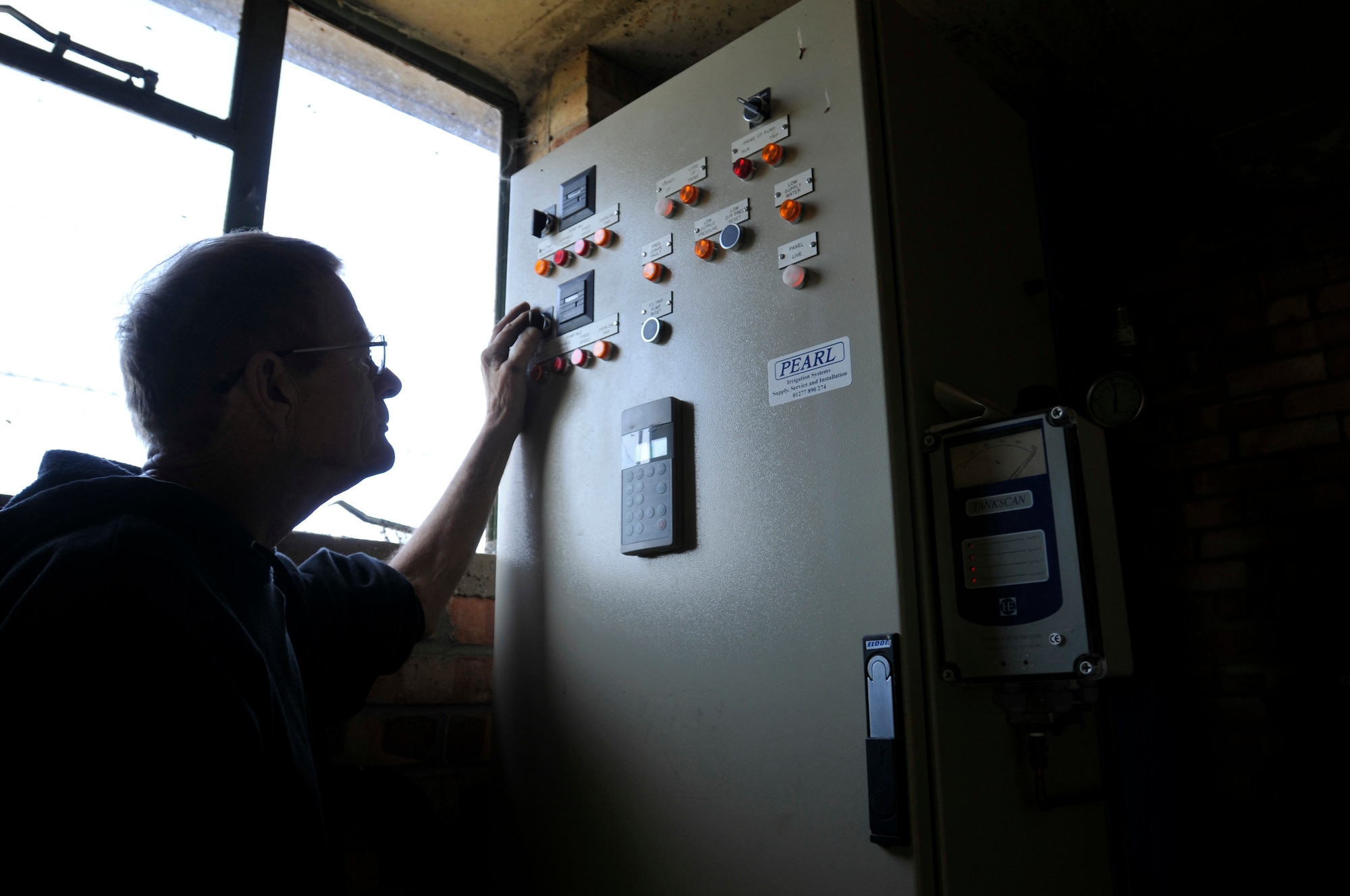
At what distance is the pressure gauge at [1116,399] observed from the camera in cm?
140

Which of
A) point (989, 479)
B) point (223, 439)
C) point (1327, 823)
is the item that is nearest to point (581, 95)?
point (223, 439)

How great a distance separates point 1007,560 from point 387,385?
0.85 m

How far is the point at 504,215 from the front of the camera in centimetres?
220

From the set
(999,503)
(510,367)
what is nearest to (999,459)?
(999,503)

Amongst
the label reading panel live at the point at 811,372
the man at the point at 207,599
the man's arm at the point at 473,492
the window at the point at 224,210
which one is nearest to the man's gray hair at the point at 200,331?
the man at the point at 207,599

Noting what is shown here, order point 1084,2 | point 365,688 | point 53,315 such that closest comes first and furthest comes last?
1. point 365,688
2. point 53,315
3. point 1084,2

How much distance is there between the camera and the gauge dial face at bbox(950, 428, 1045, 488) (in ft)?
3.36

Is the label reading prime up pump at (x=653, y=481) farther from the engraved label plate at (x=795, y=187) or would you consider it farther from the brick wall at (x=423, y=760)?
the brick wall at (x=423, y=760)

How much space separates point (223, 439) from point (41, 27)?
3.21 ft

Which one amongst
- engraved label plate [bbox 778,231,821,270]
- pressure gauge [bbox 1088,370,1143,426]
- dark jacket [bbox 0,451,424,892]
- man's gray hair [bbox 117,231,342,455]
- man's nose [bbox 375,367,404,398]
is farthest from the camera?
pressure gauge [bbox 1088,370,1143,426]

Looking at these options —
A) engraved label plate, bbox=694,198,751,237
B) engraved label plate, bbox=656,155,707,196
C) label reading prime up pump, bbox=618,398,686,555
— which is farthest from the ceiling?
label reading prime up pump, bbox=618,398,686,555

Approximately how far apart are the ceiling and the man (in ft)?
3.61

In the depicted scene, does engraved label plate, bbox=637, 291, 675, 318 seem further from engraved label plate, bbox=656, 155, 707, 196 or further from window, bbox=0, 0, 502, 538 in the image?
window, bbox=0, 0, 502, 538

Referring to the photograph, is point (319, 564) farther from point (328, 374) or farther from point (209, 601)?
point (209, 601)
